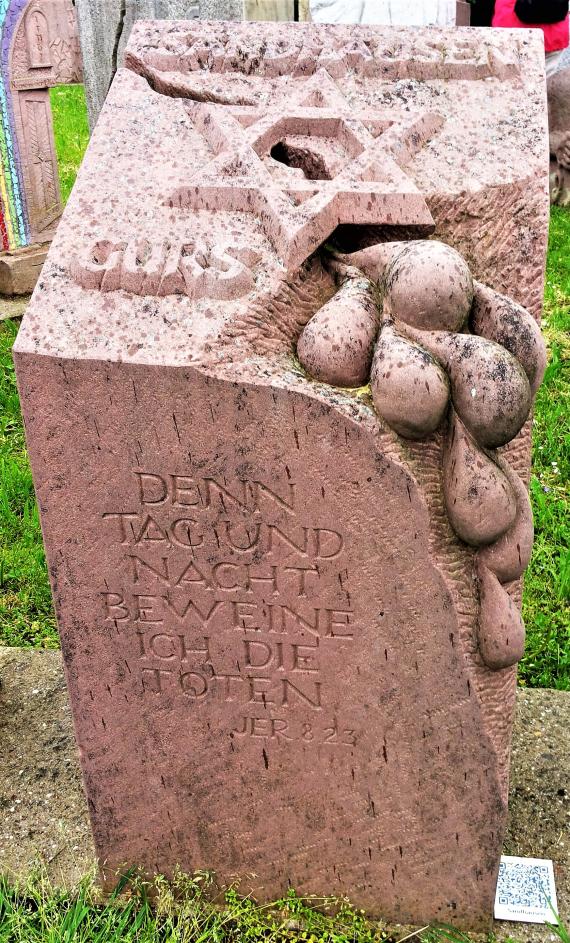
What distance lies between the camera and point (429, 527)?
1710 mm

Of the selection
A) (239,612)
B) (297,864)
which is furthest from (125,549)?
(297,864)

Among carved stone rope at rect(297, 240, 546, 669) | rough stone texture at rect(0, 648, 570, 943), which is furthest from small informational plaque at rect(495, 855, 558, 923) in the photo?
carved stone rope at rect(297, 240, 546, 669)

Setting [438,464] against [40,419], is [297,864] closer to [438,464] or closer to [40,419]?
[438,464]

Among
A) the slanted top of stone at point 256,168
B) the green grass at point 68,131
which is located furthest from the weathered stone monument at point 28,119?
the slanted top of stone at point 256,168

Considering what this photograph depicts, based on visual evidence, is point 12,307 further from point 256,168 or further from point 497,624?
point 497,624

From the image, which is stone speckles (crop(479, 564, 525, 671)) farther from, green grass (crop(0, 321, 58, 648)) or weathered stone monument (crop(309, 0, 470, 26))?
weathered stone monument (crop(309, 0, 470, 26))

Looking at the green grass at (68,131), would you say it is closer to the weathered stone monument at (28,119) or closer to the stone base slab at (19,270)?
the weathered stone monument at (28,119)

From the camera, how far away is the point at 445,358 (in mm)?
1613

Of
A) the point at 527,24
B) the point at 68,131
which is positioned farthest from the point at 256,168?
the point at 68,131

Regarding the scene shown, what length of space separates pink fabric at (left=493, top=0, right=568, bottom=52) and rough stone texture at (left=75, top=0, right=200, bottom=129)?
362 centimetres

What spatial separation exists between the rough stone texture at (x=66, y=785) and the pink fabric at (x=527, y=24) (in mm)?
4861

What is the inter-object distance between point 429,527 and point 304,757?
0.61m

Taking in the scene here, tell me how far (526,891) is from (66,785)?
1.16 metres

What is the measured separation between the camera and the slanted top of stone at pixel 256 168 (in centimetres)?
166
